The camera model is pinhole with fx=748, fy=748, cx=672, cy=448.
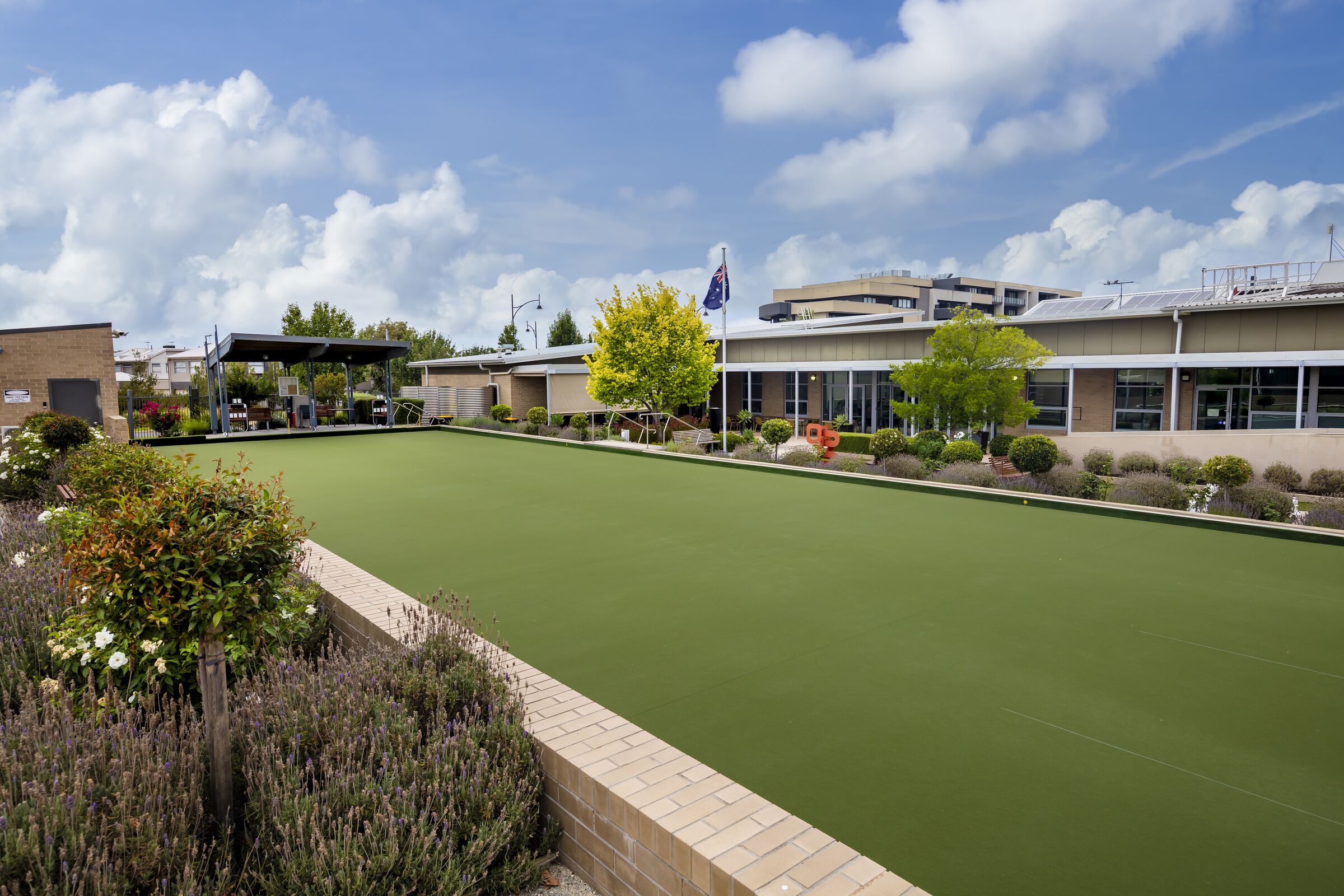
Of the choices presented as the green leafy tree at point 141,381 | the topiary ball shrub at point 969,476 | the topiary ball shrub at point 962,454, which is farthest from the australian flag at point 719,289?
the green leafy tree at point 141,381

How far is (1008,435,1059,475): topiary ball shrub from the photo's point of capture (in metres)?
13.9

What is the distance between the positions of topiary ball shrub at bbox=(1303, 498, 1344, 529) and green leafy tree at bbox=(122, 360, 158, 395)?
44245 millimetres

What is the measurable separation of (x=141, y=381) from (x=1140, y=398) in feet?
163

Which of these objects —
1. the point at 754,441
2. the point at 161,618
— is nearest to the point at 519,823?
the point at 161,618

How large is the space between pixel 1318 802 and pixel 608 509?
28.6 ft

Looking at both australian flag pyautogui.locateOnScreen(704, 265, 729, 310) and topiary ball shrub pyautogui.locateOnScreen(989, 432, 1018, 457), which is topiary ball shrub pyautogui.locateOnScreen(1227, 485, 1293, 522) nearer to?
topiary ball shrub pyautogui.locateOnScreen(989, 432, 1018, 457)

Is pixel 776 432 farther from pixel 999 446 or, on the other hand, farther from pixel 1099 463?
pixel 1099 463

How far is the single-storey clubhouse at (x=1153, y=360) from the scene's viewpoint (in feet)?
55.7

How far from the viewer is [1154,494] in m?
11.0

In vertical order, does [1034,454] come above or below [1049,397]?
below

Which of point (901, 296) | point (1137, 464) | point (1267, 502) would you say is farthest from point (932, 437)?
point (901, 296)

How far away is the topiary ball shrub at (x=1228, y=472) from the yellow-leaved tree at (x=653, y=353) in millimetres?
14041

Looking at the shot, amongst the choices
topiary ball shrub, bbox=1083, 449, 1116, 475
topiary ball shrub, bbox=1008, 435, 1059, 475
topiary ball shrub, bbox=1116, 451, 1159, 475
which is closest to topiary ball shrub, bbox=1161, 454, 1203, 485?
topiary ball shrub, bbox=1116, 451, 1159, 475

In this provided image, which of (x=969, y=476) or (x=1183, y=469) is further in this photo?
(x=1183, y=469)
